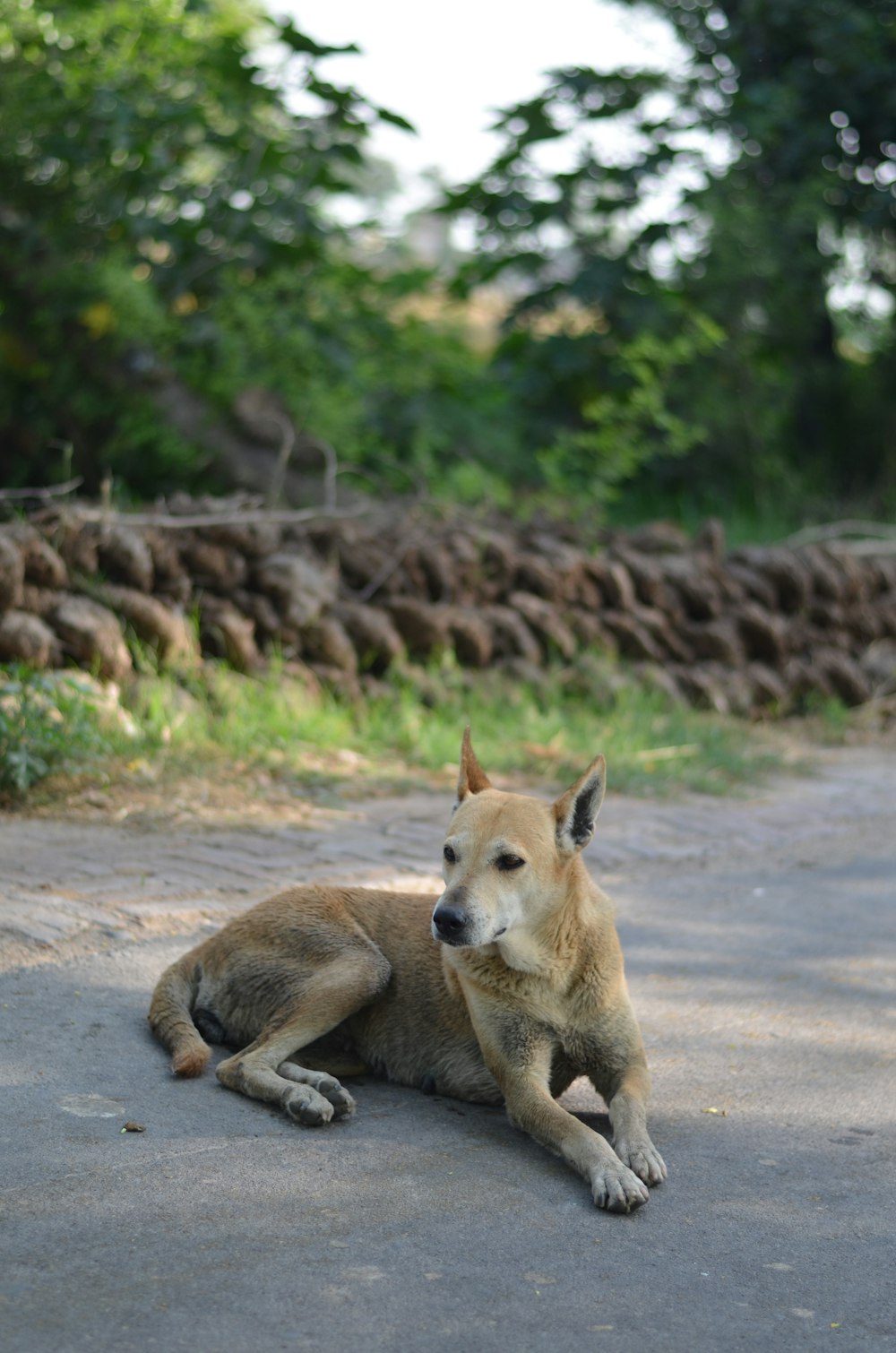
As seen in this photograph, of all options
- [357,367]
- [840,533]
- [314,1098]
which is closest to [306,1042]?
[314,1098]

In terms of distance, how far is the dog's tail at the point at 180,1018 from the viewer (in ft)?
12.9

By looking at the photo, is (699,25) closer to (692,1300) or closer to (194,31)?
(194,31)

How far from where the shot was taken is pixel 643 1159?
3.50 m

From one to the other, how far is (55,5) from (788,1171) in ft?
34.0

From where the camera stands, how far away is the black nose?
367cm

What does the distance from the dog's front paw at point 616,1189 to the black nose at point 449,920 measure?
26.9 inches

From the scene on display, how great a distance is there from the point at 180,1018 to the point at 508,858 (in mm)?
1111

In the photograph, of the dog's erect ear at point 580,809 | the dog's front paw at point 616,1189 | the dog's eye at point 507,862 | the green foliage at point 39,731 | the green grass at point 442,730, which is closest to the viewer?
the dog's front paw at point 616,1189

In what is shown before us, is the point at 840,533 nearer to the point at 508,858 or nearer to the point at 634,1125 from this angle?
the point at 508,858

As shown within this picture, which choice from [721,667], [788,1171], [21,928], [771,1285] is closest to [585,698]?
[721,667]

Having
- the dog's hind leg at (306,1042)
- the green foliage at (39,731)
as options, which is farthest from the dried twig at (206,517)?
the dog's hind leg at (306,1042)

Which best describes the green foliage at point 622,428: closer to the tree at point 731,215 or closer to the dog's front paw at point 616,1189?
the tree at point 731,215

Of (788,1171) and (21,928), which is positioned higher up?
(788,1171)

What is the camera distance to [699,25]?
14.5m
